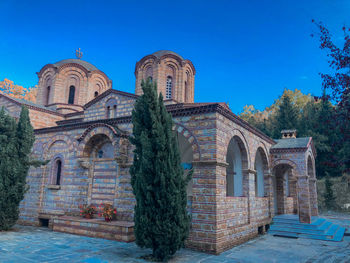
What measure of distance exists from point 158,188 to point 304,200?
855cm

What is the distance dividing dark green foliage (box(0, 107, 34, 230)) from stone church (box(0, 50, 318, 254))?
148 cm

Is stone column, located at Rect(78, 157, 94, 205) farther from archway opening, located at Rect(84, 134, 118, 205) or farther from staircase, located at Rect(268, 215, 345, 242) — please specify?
staircase, located at Rect(268, 215, 345, 242)

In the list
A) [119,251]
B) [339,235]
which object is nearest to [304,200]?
[339,235]

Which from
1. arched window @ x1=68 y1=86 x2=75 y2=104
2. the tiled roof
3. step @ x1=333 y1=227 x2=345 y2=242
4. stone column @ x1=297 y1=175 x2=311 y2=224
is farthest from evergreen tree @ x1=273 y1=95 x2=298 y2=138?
arched window @ x1=68 y1=86 x2=75 y2=104

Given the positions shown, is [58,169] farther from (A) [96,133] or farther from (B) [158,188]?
(B) [158,188]

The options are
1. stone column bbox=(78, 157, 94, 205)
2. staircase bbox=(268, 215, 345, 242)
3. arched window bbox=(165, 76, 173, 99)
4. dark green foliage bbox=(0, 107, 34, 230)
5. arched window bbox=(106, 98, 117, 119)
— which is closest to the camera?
dark green foliage bbox=(0, 107, 34, 230)

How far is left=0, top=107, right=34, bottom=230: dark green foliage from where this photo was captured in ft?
31.1

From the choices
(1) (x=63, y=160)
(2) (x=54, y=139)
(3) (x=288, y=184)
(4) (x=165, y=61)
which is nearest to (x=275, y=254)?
(1) (x=63, y=160)

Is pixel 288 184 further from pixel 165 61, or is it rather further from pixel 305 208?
pixel 165 61

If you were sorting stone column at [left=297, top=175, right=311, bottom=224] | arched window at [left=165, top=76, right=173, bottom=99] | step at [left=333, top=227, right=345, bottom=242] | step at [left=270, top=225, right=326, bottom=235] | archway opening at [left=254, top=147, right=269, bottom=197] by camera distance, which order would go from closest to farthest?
step at [left=333, top=227, right=345, bottom=242] → step at [left=270, top=225, right=326, bottom=235] → stone column at [left=297, top=175, right=311, bottom=224] → archway opening at [left=254, top=147, right=269, bottom=197] → arched window at [left=165, top=76, right=173, bottom=99]

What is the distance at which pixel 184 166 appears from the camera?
10953 mm

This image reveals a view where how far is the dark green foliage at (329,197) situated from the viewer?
2116cm

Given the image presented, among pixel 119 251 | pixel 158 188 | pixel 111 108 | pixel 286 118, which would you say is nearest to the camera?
pixel 158 188

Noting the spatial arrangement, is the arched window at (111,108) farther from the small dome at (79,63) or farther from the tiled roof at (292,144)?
the tiled roof at (292,144)
